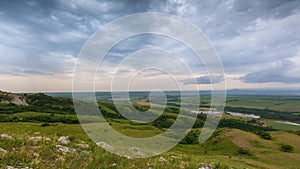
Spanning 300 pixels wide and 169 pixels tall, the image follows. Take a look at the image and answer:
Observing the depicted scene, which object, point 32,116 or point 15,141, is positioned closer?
point 15,141

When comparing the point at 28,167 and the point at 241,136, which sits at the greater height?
the point at 28,167

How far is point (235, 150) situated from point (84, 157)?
255ft

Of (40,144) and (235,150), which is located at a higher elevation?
(40,144)

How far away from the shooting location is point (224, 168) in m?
15.6

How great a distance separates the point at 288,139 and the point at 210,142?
33344mm

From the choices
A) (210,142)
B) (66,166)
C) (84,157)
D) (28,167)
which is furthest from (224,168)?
(210,142)

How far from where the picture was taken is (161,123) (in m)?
177

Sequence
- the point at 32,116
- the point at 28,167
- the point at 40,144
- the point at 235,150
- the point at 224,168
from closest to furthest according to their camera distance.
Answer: the point at 28,167, the point at 40,144, the point at 224,168, the point at 235,150, the point at 32,116

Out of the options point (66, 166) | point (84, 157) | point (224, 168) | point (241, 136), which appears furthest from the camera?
point (241, 136)

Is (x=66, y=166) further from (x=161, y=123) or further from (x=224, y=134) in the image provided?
(x=161, y=123)

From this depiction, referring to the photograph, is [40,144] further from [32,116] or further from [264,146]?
[32,116]

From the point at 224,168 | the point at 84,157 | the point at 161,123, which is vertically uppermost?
the point at 84,157

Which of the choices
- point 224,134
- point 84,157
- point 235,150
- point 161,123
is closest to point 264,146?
point 235,150

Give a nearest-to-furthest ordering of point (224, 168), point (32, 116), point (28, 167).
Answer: point (28, 167) → point (224, 168) → point (32, 116)
